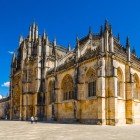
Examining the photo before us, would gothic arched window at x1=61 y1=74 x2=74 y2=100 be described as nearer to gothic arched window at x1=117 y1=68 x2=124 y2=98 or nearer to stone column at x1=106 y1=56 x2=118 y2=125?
gothic arched window at x1=117 y1=68 x2=124 y2=98

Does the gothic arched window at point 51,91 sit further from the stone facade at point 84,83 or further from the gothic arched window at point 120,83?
the gothic arched window at point 120,83

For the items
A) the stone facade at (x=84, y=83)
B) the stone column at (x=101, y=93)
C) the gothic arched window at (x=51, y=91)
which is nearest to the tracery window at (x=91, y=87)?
the stone facade at (x=84, y=83)

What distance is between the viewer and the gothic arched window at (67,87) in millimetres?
33219

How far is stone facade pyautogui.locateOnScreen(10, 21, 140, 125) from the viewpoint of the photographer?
26.9 m

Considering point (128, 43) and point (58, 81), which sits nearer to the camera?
point (128, 43)

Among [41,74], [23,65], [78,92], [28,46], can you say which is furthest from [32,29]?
[78,92]

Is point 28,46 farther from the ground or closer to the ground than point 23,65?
farther from the ground

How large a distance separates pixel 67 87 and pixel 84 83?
444 centimetres

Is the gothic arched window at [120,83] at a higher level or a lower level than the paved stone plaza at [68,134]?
higher

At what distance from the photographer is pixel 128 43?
32.1m

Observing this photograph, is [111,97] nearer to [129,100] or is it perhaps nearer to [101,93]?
[101,93]

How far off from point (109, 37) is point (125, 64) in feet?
14.7

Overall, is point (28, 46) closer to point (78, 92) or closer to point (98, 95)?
point (78, 92)

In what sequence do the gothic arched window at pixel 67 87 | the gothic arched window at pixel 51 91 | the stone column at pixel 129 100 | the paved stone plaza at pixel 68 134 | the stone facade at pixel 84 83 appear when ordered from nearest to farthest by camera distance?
the paved stone plaza at pixel 68 134 → the stone facade at pixel 84 83 → the stone column at pixel 129 100 → the gothic arched window at pixel 67 87 → the gothic arched window at pixel 51 91
